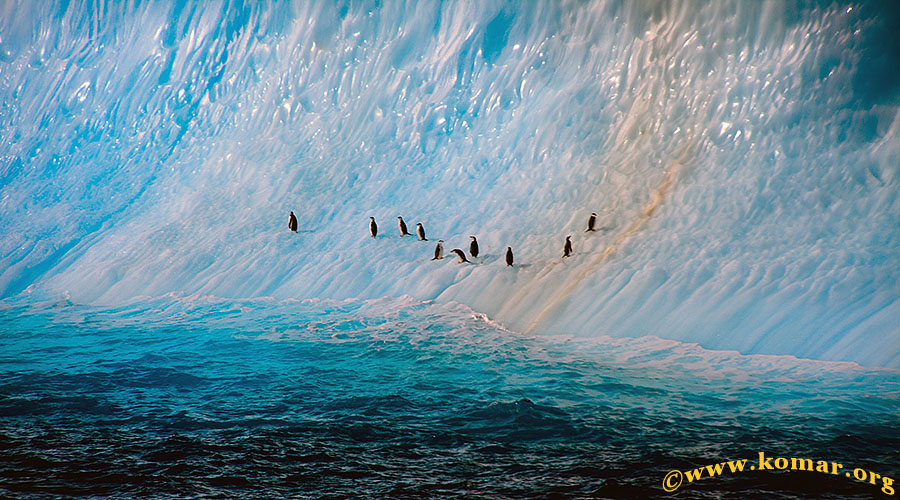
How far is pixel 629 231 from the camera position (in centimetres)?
790

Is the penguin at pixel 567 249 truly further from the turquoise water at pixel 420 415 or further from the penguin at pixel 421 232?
the penguin at pixel 421 232

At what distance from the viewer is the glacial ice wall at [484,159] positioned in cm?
694

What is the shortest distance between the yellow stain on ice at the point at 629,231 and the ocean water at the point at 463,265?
4 cm

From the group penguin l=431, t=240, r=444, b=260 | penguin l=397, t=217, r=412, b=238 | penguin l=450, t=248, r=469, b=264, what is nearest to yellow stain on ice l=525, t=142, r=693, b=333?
penguin l=450, t=248, r=469, b=264

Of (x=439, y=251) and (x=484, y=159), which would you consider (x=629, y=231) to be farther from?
(x=484, y=159)

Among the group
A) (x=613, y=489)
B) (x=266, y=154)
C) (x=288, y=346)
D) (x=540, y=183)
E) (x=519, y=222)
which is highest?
(x=266, y=154)

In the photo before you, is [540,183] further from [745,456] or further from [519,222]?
[745,456]

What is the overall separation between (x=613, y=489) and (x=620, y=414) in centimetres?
138

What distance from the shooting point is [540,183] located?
924 cm

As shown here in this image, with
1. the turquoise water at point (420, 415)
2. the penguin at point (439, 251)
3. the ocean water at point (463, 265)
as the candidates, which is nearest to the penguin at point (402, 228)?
the ocean water at point (463, 265)

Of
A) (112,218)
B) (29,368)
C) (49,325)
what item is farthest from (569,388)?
(112,218)

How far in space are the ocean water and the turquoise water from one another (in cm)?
3

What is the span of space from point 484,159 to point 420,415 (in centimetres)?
549

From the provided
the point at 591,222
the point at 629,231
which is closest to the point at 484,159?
the point at 591,222
